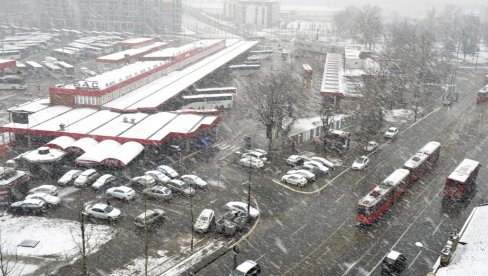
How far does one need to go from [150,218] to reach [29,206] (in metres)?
7.99

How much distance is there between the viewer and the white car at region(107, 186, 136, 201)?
3073 centimetres

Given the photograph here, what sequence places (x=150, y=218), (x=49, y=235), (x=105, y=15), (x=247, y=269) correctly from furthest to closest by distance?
(x=105, y=15), (x=150, y=218), (x=49, y=235), (x=247, y=269)

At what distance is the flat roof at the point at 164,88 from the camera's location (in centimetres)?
4659

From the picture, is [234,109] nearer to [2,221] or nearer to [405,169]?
[405,169]

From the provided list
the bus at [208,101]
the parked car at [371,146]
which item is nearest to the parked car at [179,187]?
the parked car at [371,146]

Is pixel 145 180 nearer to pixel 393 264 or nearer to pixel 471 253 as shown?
pixel 393 264

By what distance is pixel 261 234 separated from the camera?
27234mm

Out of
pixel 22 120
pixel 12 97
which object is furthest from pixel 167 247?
pixel 12 97

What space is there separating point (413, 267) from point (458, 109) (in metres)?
39.2

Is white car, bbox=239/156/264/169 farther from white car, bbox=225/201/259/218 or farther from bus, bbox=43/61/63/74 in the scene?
bus, bbox=43/61/63/74

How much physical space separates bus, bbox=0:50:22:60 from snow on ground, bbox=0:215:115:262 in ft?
210

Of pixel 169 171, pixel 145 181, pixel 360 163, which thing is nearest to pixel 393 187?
pixel 360 163

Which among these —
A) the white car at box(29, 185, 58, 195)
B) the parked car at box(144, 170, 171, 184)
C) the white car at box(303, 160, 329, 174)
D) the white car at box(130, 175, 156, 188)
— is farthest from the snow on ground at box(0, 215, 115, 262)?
the white car at box(303, 160, 329, 174)

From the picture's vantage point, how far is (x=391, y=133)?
4575 centimetres
